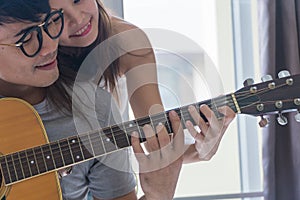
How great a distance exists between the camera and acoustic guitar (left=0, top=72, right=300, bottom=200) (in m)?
1.05

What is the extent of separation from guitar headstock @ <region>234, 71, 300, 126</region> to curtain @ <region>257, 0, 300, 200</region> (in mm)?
620

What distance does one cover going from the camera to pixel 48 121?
3.84 feet

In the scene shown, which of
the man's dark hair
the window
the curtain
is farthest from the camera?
the window

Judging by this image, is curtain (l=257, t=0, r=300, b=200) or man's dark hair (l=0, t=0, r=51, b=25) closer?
man's dark hair (l=0, t=0, r=51, b=25)

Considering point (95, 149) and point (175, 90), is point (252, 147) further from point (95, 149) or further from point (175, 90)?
point (95, 149)

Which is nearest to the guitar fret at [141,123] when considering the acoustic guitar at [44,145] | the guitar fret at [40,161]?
the acoustic guitar at [44,145]

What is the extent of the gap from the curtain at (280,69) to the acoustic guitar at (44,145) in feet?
2.09

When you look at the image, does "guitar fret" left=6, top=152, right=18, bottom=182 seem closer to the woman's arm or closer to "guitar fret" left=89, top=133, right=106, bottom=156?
"guitar fret" left=89, top=133, right=106, bottom=156

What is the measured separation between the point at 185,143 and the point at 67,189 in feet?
0.92

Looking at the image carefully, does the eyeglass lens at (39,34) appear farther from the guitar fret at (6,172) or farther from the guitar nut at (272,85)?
the guitar nut at (272,85)

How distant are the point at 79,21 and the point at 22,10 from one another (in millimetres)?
123

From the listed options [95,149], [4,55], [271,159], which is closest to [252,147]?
[271,159]

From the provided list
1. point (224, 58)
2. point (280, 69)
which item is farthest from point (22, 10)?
point (224, 58)

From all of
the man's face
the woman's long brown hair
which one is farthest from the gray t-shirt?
the man's face
